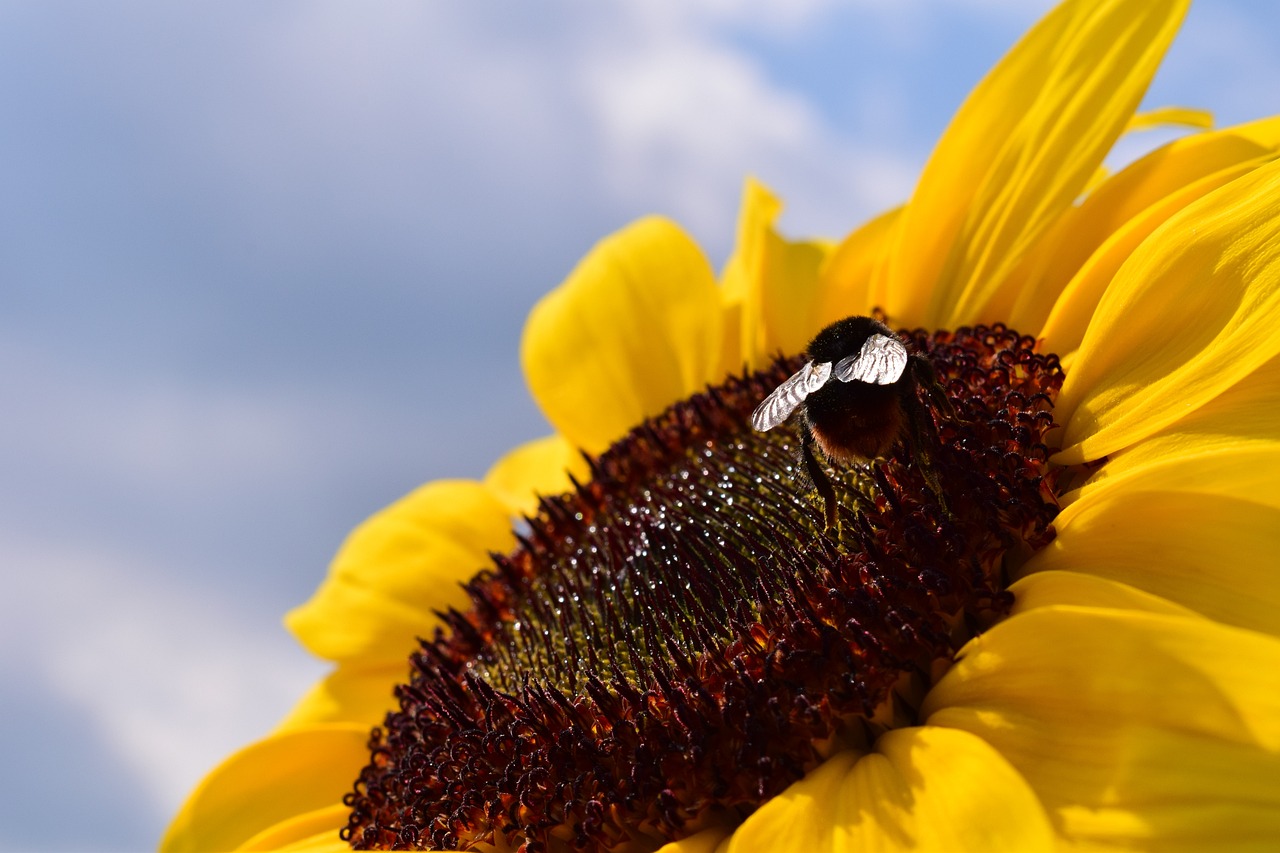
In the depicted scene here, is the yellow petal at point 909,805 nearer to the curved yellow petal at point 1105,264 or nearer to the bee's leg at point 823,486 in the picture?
the bee's leg at point 823,486

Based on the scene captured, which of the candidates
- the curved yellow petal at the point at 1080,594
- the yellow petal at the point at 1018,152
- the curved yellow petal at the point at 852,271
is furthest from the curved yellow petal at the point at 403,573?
the curved yellow petal at the point at 1080,594

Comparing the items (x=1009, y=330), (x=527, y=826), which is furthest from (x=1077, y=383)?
(x=527, y=826)

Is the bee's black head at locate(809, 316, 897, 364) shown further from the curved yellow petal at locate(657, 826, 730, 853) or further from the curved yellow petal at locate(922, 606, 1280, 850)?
the curved yellow petal at locate(657, 826, 730, 853)

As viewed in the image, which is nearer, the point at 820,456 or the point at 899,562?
the point at 899,562

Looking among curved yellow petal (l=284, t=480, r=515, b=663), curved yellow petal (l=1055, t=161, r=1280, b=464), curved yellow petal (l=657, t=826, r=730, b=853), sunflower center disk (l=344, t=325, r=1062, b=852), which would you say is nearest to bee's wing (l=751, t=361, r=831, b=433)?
sunflower center disk (l=344, t=325, r=1062, b=852)

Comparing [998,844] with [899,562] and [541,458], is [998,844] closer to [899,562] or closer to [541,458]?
[899,562]

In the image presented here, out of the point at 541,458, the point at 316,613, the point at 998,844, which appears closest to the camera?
the point at 998,844

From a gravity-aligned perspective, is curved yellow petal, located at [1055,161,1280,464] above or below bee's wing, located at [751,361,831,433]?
below

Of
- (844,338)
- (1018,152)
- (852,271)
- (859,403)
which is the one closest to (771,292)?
(852,271)

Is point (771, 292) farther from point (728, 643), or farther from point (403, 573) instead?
point (728, 643)
